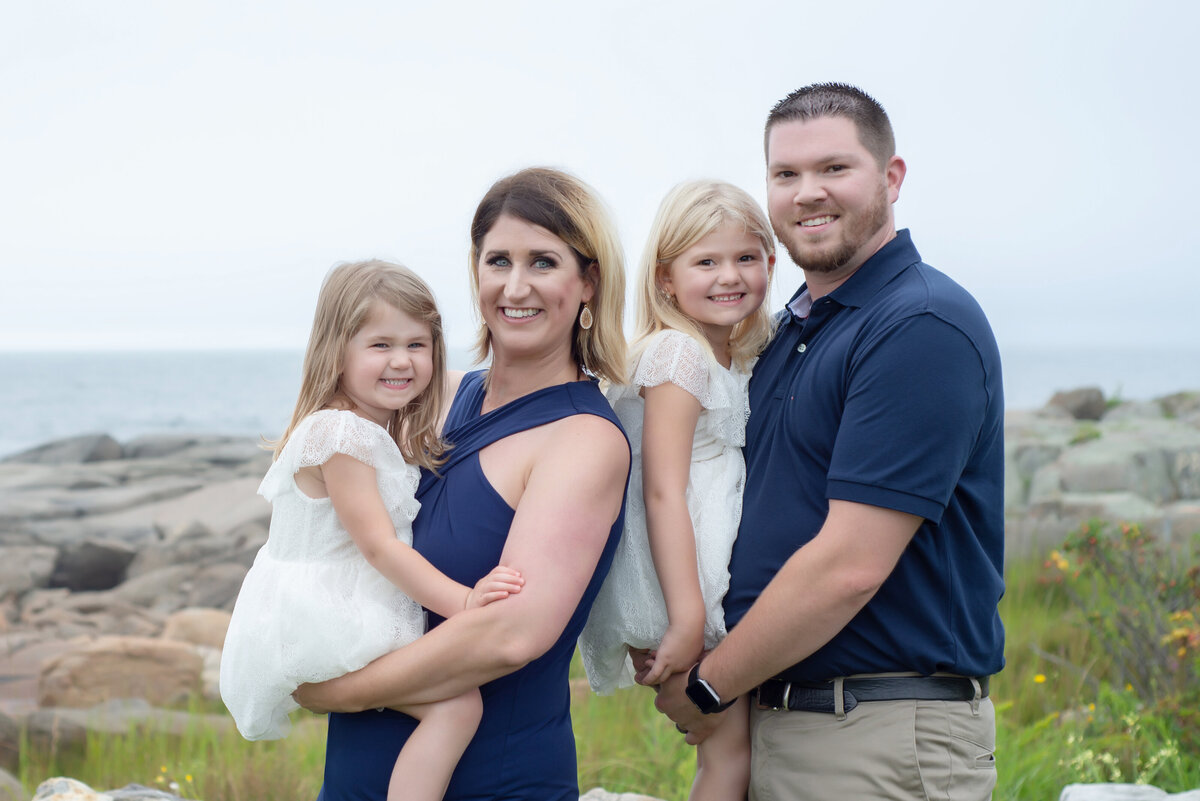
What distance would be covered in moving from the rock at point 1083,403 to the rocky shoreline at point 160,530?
0.08 feet

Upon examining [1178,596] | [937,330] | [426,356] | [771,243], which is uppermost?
[771,243]

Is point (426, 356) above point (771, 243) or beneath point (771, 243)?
beneath

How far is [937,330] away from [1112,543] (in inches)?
159

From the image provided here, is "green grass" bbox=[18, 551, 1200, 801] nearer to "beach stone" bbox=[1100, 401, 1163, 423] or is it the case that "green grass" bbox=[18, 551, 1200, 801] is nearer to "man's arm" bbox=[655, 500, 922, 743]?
"man's arm" bbox=[655, 500, 922, 743]

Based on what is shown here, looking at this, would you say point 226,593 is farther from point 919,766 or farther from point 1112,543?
point 919,766

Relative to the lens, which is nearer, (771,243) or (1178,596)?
(771,243)

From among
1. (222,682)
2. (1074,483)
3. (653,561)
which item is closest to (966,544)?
(653,561)

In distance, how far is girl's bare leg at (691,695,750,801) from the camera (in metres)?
2.72

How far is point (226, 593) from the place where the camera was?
403 inches

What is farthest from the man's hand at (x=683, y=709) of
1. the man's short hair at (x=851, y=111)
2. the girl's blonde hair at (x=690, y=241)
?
the man's short hair at (x=851, y=111)

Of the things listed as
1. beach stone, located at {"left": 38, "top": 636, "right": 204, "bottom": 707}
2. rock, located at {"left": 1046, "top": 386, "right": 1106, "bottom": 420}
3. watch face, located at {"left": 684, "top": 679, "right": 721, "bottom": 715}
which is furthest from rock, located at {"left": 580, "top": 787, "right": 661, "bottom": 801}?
rock, located at {"left": 1046, "top": 386, "right": 1106, "bottom": 420}

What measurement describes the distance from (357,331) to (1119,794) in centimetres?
325

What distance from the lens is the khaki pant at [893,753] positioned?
7.88 feet

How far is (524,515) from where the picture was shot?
223 centimetres
